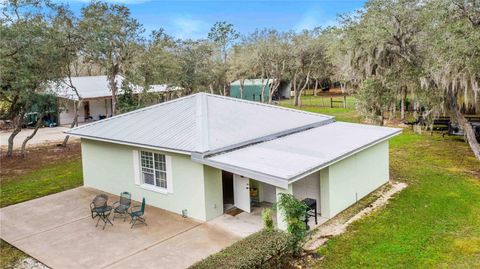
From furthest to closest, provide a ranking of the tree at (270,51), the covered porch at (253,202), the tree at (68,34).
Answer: the tree at (270,51), the tree at (68,34), the covered porch at (253,202)

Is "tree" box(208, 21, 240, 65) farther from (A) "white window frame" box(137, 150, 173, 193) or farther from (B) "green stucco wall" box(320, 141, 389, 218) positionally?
(A) "white window frame" box(137, 150, 173, 193)

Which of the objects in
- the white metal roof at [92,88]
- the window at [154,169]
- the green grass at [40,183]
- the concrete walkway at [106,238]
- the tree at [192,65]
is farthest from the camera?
the tree at [192,65]

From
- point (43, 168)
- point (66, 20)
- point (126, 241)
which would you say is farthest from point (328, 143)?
point (66, 20)

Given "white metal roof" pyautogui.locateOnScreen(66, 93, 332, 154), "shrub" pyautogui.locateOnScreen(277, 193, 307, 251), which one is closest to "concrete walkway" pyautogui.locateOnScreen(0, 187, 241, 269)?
"shrub" pyautogui.locateOnScreen(277, 193, 307, 251)

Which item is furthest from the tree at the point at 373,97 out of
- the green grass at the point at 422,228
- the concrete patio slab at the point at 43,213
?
the concrete patio slab at the point at 43,213

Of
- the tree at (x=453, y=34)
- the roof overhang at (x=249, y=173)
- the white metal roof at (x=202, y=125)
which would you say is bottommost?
the roof overhang at (x=249, y=173)

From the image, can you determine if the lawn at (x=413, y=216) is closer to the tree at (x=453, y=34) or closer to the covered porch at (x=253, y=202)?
the covered porch at (x=253, y=202)
